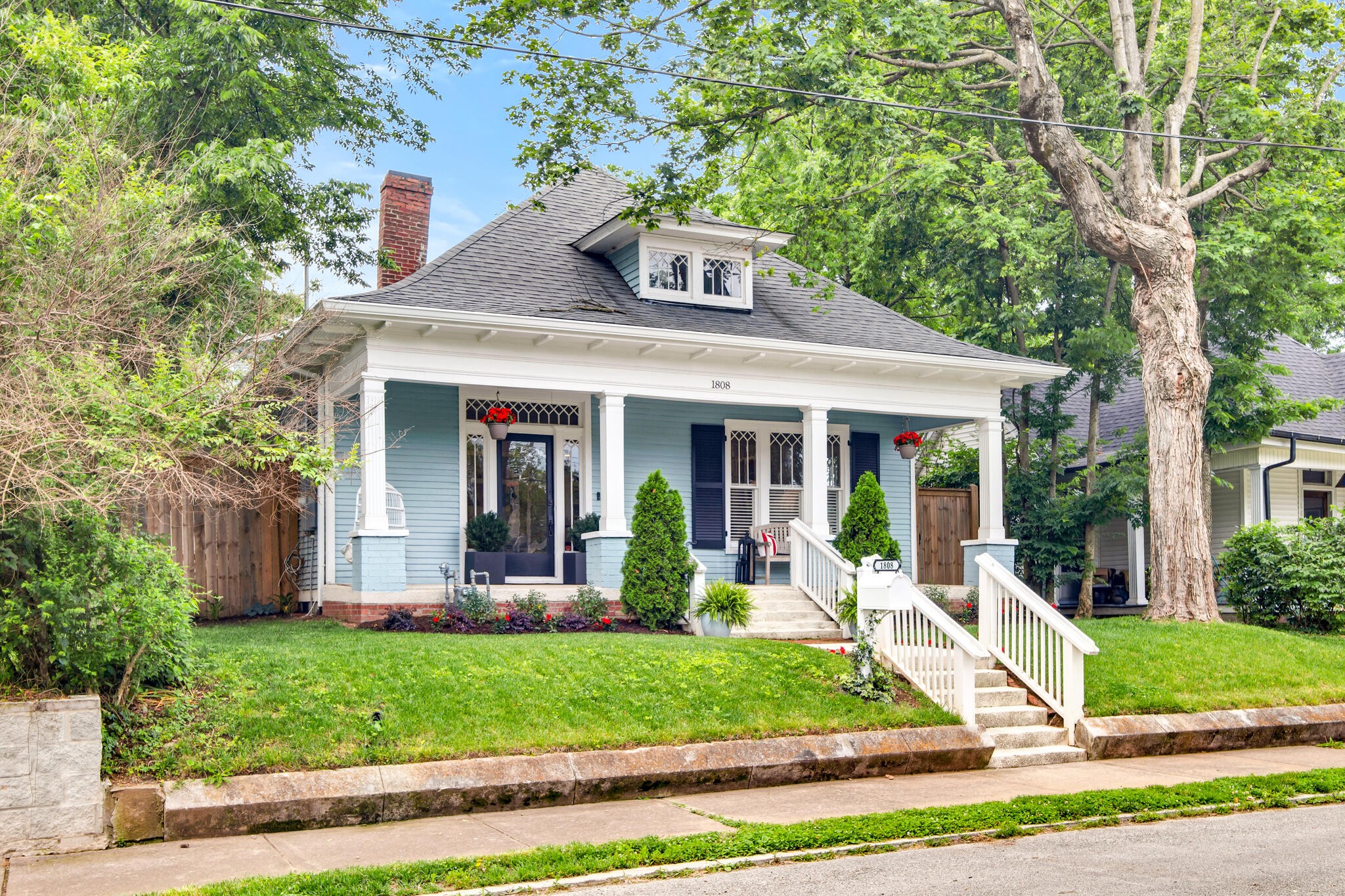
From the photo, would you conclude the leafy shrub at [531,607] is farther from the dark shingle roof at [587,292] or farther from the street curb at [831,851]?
the street curb at [831,851]

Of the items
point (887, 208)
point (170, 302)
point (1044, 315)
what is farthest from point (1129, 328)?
point (170, 302)

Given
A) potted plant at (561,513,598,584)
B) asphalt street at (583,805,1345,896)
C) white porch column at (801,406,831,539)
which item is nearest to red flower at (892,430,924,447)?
white porch column at (801,406,831,539)

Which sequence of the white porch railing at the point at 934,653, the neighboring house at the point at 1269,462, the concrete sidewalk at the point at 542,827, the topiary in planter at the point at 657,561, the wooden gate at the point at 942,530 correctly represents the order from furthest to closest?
1. the neighboring house at the point at 1269,462
2. the wooden gate at the point at 942,530
3. the topiary in planter at the point at 657,561
4. the white porch railing at the point at 934,653
5. the concrete sidewalk at the point at 542,827

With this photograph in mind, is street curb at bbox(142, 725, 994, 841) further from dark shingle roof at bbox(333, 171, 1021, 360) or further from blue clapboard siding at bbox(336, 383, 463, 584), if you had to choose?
blue clapboard siding at bbox(336, 383, 463, 584)

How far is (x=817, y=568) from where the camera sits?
15516 mm

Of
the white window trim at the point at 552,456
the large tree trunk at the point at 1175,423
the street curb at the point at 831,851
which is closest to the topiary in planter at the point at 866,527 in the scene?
the large tree trunk at the point at 1175,423

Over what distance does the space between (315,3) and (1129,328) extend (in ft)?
48.3

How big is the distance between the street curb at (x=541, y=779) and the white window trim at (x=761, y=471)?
8427 millimetres

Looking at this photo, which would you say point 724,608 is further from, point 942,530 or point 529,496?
point 942,530

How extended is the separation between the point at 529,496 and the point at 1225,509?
1482cm

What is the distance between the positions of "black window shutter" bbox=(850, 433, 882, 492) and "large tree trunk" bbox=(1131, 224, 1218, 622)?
4.56 metres

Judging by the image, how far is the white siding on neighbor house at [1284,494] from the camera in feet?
75.7

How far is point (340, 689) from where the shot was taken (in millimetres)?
8805

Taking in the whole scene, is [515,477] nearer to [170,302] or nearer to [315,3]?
[170,302]
